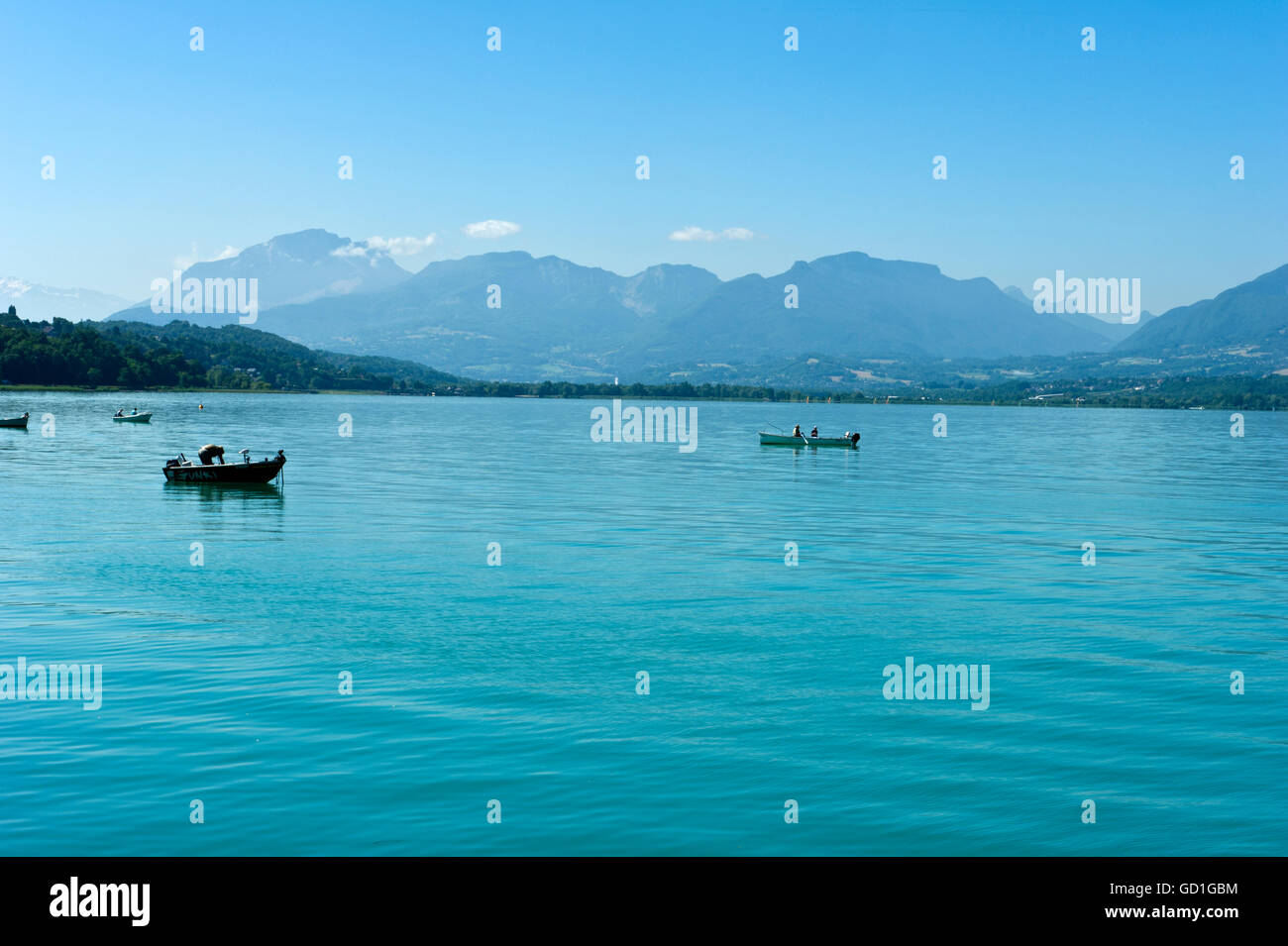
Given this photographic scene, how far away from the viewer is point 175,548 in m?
50.7

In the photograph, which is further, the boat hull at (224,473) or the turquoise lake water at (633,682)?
the boat hull at (224,473)

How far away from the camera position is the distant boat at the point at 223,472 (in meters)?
77.2

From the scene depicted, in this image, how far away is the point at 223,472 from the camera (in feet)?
257

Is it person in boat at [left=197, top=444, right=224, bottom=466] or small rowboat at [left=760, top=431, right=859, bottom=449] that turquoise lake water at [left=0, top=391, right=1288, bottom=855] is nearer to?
person in boat at [left=197, top=444, right=224, bottom=466]

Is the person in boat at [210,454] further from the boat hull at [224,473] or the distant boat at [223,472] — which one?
the boat hull at [224,473]

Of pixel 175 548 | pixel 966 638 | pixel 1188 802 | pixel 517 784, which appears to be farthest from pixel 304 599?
pixel 1188 802

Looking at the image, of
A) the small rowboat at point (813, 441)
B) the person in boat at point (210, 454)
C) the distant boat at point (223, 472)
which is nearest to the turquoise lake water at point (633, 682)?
the distant boat at point (223, 472)

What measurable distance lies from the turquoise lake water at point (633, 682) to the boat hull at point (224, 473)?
9.04m

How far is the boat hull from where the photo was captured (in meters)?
77.3
